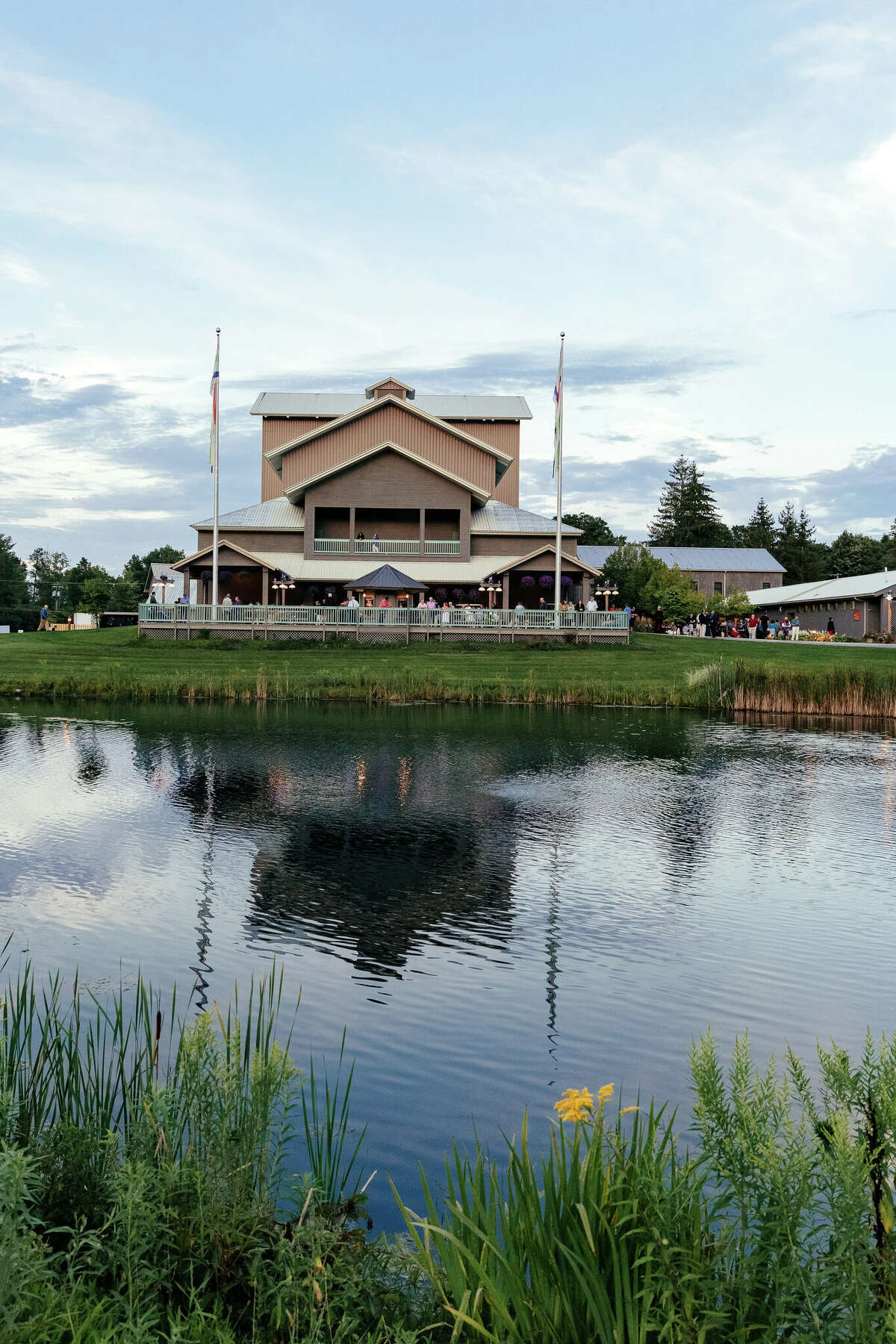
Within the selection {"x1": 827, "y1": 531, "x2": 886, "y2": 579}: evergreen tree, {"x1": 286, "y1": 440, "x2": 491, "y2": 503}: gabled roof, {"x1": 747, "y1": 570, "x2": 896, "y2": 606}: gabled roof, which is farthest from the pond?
{"x1": 827, "y1": 531, "x2": 886, "y2": 579}: evergreen tree

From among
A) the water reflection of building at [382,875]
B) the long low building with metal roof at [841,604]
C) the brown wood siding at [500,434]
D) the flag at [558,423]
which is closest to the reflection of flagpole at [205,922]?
the water reflection of building at [382,875]

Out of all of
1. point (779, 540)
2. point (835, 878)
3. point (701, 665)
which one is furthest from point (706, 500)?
point (835, 878)

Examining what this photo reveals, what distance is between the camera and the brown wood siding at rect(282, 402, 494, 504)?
63750 millimetres

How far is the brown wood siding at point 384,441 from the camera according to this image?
6375 cm

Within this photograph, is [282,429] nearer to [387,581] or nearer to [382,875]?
[387,581]

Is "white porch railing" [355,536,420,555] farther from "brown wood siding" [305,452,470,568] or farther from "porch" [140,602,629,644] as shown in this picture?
"porch" [140,602,629,644]

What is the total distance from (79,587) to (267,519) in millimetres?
137643

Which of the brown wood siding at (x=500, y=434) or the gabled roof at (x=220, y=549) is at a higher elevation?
the brown wood siding at (x=500, y=434)

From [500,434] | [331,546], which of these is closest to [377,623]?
[331,546]

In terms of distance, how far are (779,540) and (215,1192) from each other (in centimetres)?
15469

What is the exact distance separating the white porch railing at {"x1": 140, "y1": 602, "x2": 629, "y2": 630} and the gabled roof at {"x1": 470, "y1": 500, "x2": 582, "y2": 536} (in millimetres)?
7618

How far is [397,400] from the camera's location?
6328 cm

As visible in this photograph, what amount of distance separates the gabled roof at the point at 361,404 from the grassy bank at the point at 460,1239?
67208mm

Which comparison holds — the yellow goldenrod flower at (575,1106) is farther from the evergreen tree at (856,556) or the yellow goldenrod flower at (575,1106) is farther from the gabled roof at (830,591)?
the evergreen tree at (856,556)
